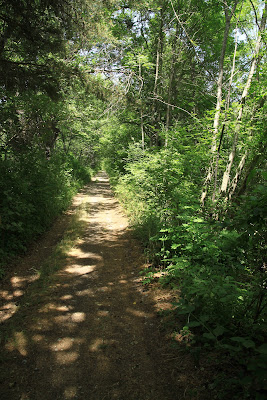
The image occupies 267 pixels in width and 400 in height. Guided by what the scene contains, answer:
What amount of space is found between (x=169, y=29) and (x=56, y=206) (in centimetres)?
898

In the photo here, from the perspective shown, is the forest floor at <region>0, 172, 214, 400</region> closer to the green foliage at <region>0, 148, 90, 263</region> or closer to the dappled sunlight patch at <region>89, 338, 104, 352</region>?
the dappled sunlight patch at <region>89, 338, 104, 352</region>

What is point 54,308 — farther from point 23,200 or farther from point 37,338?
point 23,200

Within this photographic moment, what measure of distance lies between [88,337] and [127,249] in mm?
3460

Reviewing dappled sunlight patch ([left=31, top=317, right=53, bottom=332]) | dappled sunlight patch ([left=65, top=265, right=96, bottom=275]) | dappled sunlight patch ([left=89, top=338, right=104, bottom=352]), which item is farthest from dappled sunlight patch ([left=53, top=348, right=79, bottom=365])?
dappled sunlight patch ([left=65, top=265, right=96, bottom=275])

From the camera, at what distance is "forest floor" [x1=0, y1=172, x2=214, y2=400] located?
8.21 ft

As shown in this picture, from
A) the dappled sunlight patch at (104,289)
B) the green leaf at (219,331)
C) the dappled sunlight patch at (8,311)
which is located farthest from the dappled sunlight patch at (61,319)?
the green leaf at (219,331)

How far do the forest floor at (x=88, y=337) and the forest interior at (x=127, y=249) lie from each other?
0.7 inches

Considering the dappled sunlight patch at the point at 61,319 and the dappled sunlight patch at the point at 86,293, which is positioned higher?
the dappled sunlight patch at the point at 61,319

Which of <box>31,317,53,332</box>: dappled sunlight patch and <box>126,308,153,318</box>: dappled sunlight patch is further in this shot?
<box>126,308,153,318</box>: dappled sunlight patch

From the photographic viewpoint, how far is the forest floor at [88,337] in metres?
2.50

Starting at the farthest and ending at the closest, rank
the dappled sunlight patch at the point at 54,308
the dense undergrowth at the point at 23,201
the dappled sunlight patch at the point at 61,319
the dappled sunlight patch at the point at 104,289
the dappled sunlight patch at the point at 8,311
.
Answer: the dense undergrowth at the point at 23,201 → the dappled sunlight patch at the point at 104,289 → the dappled sunlight patch at the point at 54,308 → the dappled sunlight patch at the point at 8,311 → the dappled sunlight patch at the point at 61,319

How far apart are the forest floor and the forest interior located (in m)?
0.02

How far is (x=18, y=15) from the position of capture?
209 inches

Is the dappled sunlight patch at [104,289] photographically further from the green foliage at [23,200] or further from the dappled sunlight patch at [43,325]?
the green foliage at [23,200]
